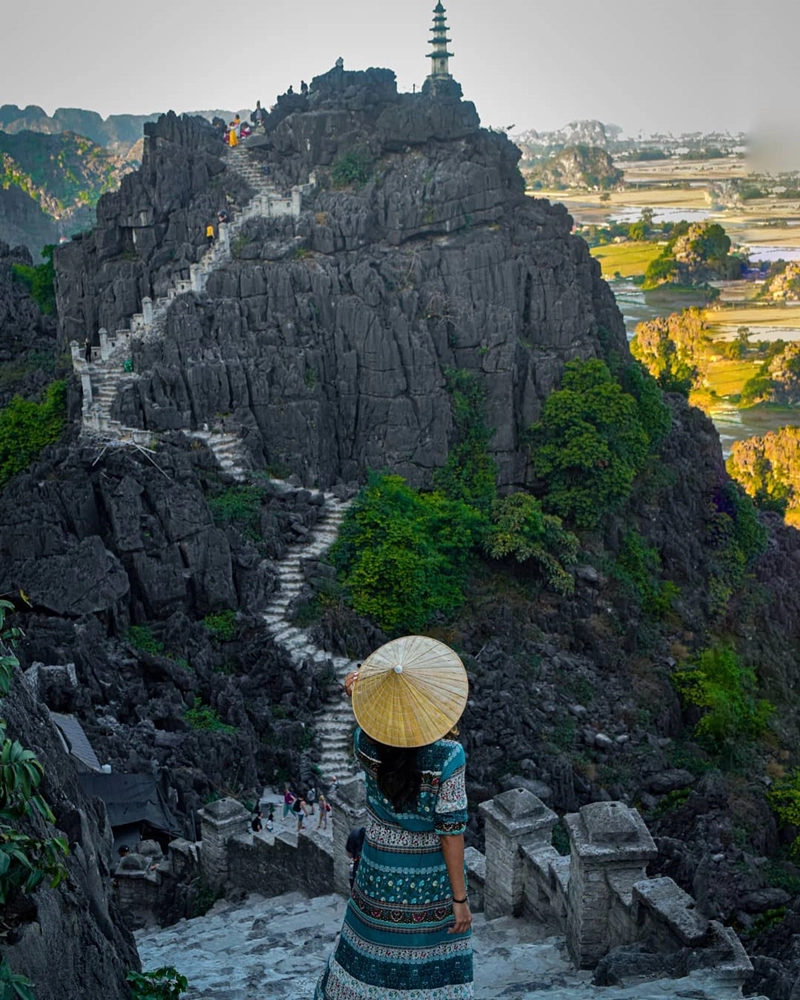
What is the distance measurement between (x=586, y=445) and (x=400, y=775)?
30753 mm

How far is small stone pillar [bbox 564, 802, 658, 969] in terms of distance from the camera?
36.7 ft

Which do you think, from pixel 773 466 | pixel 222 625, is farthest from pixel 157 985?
pixel 773 466

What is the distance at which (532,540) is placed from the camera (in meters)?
36.3

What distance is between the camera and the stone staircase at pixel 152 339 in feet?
112

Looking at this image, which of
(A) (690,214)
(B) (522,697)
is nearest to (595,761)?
(B) (522,697)

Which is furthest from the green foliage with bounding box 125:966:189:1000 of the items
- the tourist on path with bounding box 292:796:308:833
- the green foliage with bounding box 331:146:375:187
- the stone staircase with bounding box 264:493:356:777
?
the green foliage with bounding box 331:146:375:187

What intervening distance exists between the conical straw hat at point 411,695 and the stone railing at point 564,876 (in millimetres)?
3449

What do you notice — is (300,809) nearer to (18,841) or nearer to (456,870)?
(456,870)

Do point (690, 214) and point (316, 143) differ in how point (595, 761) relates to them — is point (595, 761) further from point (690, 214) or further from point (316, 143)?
point (690, 214)

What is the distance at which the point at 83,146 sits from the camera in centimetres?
11819

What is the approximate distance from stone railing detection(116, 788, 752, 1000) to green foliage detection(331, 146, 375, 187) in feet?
96.9

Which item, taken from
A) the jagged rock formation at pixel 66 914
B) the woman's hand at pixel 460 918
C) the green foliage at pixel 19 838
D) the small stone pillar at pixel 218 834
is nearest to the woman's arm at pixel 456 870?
the woman's hand at pixel 460 918

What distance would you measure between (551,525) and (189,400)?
11215mm

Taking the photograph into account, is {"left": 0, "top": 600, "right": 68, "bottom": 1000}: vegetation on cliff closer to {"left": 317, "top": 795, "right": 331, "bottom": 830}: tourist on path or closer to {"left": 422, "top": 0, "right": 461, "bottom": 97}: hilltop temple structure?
{"left": 317, "top": 795, "right": 331, "bottom": 830}: tourist on path
